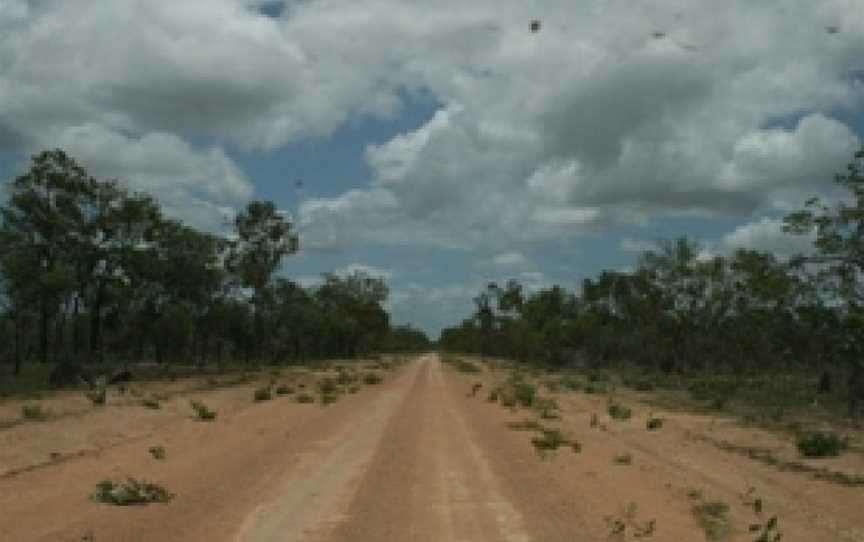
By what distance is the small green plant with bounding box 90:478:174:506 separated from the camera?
1412 cm

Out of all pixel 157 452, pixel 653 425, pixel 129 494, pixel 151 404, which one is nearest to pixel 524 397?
pixel 653 425

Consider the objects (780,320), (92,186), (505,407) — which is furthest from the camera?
(92,186)

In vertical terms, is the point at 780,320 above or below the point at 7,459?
above

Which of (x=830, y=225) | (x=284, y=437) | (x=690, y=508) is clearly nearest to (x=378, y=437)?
(x=284, y=437)

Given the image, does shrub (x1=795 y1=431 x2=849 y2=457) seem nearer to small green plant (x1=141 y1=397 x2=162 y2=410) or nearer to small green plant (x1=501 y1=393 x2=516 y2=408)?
small green plant (x1=501 y1=393 x2=516 y2=408)

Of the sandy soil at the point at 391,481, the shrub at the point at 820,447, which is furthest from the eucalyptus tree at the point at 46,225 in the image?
the shrub at the point at 820,447

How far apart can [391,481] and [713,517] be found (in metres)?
5.52

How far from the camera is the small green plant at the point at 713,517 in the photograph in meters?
12.7

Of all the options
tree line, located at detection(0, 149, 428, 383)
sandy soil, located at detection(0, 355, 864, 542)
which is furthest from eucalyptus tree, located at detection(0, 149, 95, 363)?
sandy soil, located at detection(0, 355, 864, 542)

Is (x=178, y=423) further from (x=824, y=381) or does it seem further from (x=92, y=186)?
(x=824, y=381)

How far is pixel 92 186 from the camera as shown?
52.4 meters

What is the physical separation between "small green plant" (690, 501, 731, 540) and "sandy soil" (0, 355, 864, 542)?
152 millimetres

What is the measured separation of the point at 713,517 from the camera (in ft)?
45.6

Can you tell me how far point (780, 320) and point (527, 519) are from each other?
2951 centimetres
